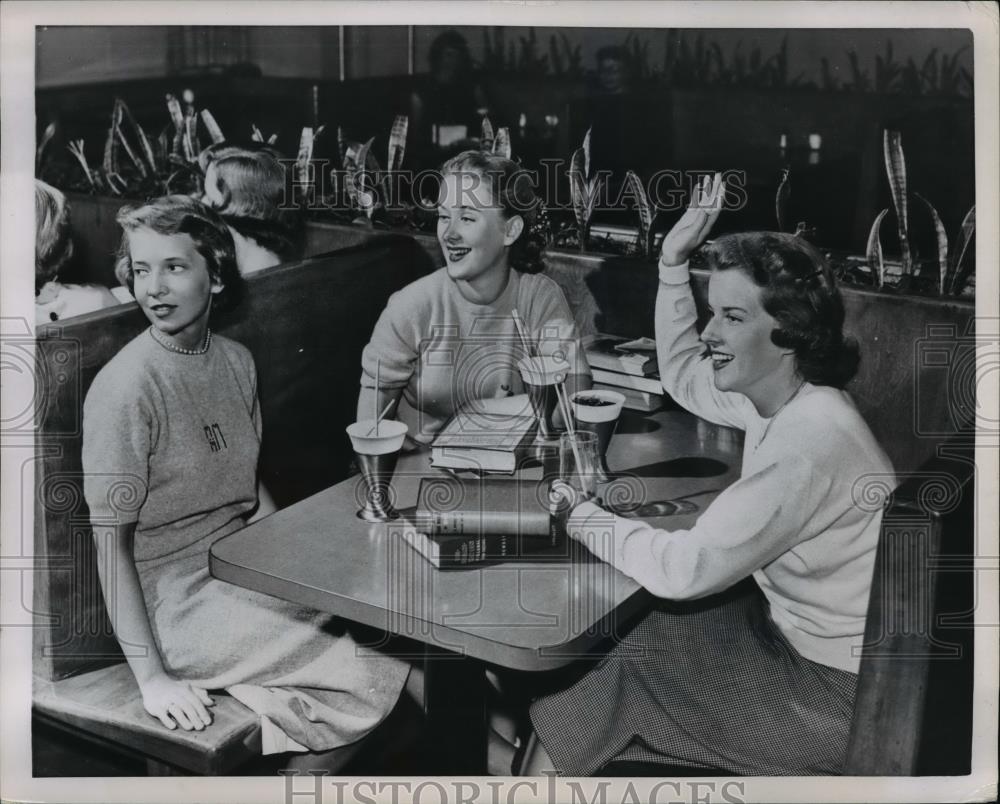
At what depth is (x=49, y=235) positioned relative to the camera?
6.94ft

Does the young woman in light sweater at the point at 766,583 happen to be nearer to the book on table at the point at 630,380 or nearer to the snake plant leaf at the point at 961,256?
the book on table at the point at 630,380

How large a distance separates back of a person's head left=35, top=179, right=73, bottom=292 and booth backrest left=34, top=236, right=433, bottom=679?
14cm

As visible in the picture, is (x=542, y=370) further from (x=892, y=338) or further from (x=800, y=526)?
(x=892, y=338)

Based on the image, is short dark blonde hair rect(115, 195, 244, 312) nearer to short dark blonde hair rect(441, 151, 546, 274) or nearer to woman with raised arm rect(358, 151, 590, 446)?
woman with raised arm rect(358, 151, 590, 446)

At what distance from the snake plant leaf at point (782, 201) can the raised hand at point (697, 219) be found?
12 centimetres

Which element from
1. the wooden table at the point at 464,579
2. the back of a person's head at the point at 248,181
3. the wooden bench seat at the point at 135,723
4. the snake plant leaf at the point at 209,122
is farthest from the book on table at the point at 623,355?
the wooden bench seat at the point at 135,723

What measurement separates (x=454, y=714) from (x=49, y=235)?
1.34 metres

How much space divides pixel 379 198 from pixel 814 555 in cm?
119

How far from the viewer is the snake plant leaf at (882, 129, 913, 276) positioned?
2119mm

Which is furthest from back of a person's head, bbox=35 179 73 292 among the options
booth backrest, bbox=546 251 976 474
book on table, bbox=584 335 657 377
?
book on table, bbox=584 335 657 377

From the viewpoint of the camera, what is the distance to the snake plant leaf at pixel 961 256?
6.98 ft

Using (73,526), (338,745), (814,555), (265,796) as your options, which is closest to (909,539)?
(814,555)

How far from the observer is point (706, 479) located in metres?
2.08

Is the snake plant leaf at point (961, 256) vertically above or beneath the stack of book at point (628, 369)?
above
